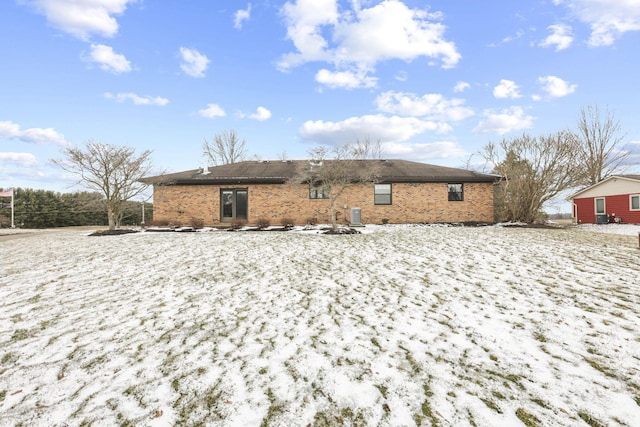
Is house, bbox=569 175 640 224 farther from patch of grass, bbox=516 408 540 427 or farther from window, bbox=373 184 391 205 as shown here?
patch of grass, bbox=516 408 540 427

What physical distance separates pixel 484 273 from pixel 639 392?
3641 mm

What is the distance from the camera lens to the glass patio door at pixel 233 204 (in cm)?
1731

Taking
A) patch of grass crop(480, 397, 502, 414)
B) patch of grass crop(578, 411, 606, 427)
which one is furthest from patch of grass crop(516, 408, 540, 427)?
patch of grass crop(578, 411, 606, 427)

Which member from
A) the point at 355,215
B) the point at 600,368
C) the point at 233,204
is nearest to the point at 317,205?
the point at 355,215

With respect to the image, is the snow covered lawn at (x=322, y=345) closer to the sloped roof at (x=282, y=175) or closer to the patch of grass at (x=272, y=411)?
the patch of grass at (x=272, y=411)

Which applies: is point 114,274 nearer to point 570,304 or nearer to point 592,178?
point 570,304

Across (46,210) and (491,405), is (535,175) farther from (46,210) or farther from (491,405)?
(46,210)

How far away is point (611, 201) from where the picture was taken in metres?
20.5

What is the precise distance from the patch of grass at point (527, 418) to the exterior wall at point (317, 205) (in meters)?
15.0

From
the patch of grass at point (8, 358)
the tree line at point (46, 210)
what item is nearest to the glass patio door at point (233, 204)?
the tree line at point (46, 210)

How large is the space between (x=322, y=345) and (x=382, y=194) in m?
15.3

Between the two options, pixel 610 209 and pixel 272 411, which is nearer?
pixel 272 411

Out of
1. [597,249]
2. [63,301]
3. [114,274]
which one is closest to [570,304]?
[597,249]

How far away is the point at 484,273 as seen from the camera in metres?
5.79
